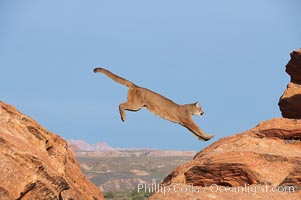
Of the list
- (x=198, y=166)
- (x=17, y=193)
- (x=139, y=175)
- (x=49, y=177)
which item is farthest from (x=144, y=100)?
(x=139, y=175)

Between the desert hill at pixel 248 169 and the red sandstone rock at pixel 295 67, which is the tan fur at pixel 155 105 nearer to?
the desert hill at pixel 248 169

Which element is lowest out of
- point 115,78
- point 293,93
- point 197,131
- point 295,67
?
point 197,131

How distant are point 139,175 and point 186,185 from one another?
89.0m

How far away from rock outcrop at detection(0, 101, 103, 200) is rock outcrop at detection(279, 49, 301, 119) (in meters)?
7.78

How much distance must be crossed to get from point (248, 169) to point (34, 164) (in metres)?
5.37

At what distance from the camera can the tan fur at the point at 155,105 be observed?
1911 centimetres

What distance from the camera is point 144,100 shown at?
1939cm

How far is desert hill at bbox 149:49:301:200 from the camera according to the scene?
484 inches

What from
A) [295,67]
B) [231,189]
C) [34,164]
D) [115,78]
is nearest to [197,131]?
[115,78]

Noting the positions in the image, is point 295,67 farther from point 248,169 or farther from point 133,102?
point 248,169

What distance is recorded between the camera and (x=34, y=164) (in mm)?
12508

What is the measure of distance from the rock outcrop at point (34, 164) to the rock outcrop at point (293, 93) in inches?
306

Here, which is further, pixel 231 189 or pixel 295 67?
pixel 295 67

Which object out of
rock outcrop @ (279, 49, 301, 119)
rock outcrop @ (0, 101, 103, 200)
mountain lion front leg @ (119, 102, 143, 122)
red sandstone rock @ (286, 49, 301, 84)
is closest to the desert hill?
rock outcrop @ (0, 101, 103, 200)
